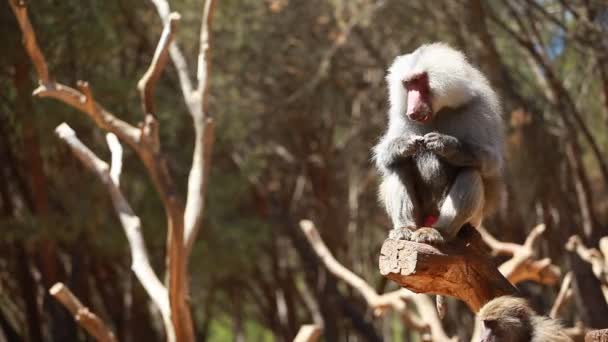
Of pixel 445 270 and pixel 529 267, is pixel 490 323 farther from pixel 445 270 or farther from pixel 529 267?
pixel 529 267

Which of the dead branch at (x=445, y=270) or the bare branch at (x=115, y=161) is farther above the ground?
the bare branch at (x=115, y=161)

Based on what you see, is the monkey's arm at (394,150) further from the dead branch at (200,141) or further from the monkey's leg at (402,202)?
the dead branch at (200,141)

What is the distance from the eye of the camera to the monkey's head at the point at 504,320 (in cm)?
418

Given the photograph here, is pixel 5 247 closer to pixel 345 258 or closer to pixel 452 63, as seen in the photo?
pixel 345 258

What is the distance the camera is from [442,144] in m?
4.76

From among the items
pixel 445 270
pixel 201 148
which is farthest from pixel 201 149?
pixel 445 270

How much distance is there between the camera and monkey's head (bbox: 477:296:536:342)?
4.18 metres

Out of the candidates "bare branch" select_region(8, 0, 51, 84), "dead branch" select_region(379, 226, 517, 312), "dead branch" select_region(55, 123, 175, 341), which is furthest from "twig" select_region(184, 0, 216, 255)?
"dead branch" select_region(379, 226, 517, 312)

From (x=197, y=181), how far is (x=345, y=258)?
7.63m

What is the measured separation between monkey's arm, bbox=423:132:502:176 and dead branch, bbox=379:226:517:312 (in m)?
0.45

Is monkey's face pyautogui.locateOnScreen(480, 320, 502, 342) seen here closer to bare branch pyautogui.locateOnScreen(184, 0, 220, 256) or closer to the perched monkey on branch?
the perched monkey on branch

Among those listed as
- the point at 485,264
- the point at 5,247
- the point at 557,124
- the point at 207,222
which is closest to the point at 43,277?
the point at 5,247

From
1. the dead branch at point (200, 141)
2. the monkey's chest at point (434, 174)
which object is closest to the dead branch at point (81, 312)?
the dead branch at point (200, 141)

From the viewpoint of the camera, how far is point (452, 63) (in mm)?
4973
